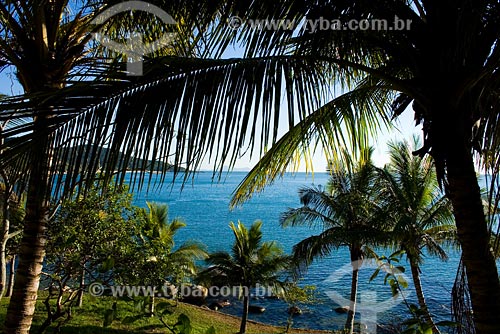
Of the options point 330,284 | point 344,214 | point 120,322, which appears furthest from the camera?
point 330,284

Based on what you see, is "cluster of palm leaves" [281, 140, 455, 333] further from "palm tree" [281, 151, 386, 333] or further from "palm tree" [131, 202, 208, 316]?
"palm tree" [131, 202, 208, 316]

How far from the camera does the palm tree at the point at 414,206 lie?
10.6 m

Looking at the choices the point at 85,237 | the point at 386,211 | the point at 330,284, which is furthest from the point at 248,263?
the point at 330,284

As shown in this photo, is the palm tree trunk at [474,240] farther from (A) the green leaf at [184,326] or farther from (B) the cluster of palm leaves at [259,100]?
(A) the green leaf at [184,326]

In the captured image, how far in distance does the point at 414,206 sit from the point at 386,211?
2.78 feet

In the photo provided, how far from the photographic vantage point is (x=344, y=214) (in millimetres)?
12484

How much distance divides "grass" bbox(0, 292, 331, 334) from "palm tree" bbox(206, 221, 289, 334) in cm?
120

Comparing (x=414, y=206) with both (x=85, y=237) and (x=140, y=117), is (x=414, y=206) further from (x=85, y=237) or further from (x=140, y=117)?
(x=140, y=117)

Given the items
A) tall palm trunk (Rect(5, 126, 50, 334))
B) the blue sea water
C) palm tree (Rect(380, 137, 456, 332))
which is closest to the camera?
tall palm trunk (Rect(5, 126, 50, 334))

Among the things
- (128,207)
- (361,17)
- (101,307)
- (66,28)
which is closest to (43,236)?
(66,28)

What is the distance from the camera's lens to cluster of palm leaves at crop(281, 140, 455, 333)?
10.7m

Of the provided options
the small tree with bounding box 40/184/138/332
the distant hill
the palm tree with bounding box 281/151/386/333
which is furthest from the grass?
the distant hill

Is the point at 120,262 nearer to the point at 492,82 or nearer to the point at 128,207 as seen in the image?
the point at 128,207

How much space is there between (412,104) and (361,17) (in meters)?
0.61
